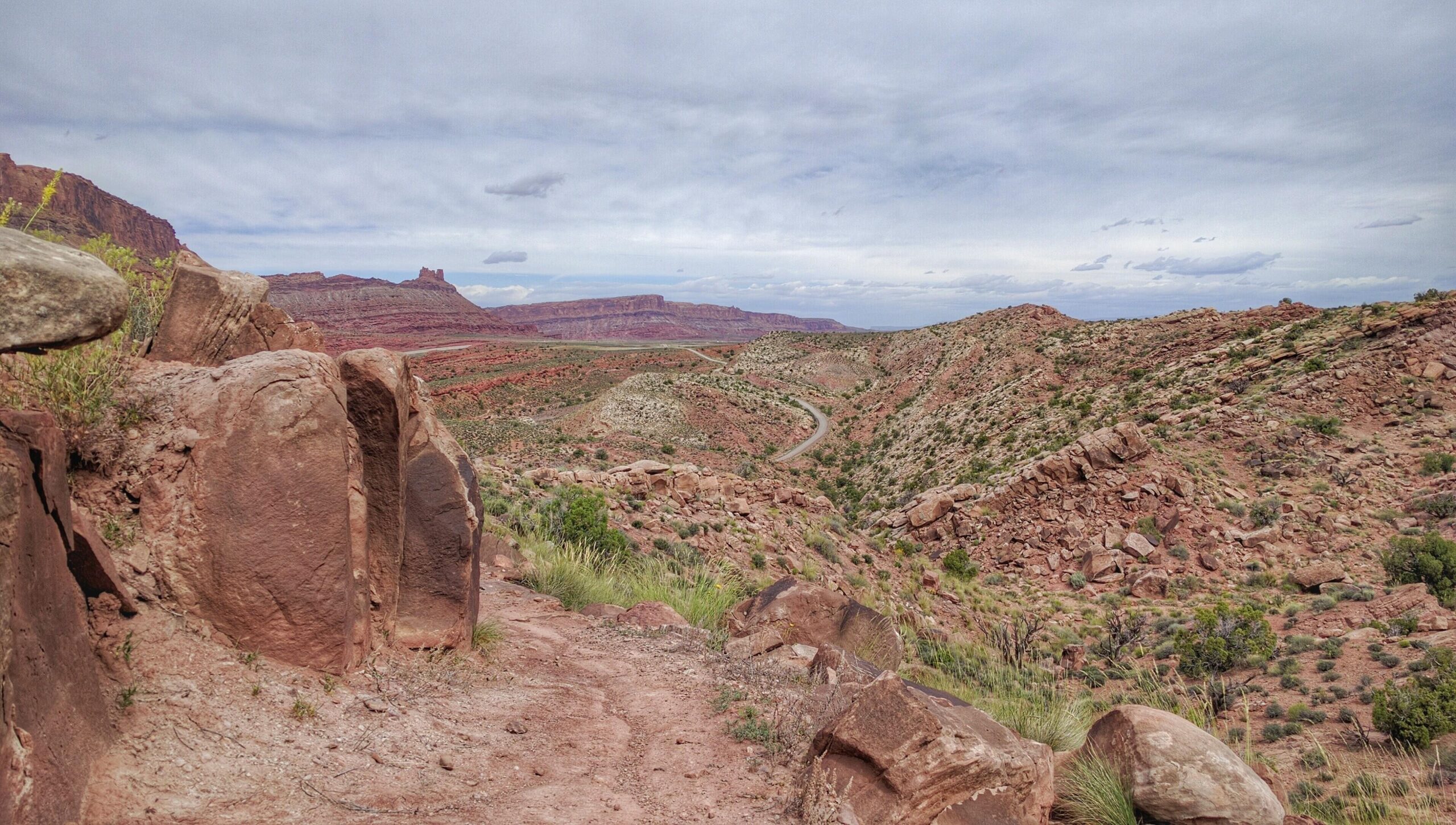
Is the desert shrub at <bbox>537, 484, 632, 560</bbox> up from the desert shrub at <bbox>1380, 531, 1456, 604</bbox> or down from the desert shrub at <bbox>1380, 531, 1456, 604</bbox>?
up

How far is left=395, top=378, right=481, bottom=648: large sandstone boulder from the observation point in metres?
6.68

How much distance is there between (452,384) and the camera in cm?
6469

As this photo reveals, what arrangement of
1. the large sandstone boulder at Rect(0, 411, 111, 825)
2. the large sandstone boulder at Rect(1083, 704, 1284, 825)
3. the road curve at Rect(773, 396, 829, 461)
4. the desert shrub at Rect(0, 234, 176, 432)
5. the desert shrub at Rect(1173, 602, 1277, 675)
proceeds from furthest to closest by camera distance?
1. the road curve at Rect(773, 396, 829, 461)
2. the desert shrub at Rect(1173, 602, 1277, 675)
3. the large sandstone boulder at Rect(1083, 704, 1284, 825)
4. the desert shrub at Rect(0, 234, 176, 432)
5. the large sandstone boulder at Rect(0, 411, 111, 825)

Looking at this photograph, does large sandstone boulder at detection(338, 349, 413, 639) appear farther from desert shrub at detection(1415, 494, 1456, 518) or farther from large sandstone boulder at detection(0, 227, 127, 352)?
desert shrub at detection(1415, 494, 1456, 518)

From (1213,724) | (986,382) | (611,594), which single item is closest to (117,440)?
(611,594)

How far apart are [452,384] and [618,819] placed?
64.8 meters

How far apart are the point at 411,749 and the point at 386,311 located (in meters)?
178

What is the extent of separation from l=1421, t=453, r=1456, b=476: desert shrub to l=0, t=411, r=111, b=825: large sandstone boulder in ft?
92.1

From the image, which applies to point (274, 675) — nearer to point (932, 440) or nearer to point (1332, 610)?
point (1332, 610)

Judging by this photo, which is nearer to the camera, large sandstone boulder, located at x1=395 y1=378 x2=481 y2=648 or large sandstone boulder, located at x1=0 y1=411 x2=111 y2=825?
large sandstone boulder, located at x1=0 y1=411 x2=111 y2=825

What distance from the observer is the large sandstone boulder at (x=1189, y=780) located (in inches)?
218

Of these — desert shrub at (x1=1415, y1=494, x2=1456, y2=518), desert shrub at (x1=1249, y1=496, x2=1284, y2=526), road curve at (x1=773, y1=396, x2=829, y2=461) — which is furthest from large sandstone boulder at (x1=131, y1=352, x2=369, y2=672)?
road curve at (x1=773, y1=396, x2=829, y2=461)

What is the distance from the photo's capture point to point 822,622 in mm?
10289

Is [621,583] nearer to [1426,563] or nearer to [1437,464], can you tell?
[1426,563]
